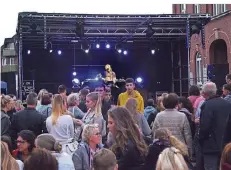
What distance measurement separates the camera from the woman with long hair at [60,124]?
6.38m

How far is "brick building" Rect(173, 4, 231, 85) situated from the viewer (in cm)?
2031

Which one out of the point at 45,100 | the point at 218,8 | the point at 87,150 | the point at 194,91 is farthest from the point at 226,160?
the point at 218,8

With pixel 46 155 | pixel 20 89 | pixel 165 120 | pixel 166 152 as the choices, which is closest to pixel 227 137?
pixel 165 120

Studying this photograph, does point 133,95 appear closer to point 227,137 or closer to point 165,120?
point 165,120

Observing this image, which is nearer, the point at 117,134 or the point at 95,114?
the point at 117,134

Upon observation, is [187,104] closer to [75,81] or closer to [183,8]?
[75,81]

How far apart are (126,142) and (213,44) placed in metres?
17.8

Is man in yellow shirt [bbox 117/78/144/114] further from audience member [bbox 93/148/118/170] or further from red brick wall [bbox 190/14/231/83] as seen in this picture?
red brick wall [bbox 190/14/231/83]

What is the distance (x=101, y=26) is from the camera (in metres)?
17.6

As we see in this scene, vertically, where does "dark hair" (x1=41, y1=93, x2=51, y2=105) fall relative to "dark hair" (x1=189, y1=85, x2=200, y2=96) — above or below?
below

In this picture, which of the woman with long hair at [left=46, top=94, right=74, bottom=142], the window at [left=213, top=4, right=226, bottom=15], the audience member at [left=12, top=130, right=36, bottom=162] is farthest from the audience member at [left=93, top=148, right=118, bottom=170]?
the window at [left=213, top=4, right=226, bottom=15]

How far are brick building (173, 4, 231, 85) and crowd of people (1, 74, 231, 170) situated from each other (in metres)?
12.1

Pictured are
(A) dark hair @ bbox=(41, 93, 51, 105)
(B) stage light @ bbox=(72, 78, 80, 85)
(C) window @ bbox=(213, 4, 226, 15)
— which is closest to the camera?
(A) dark hair @ bbox=(41, 93, 51, 105)

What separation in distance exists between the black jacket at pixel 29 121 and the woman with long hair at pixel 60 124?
38cm
